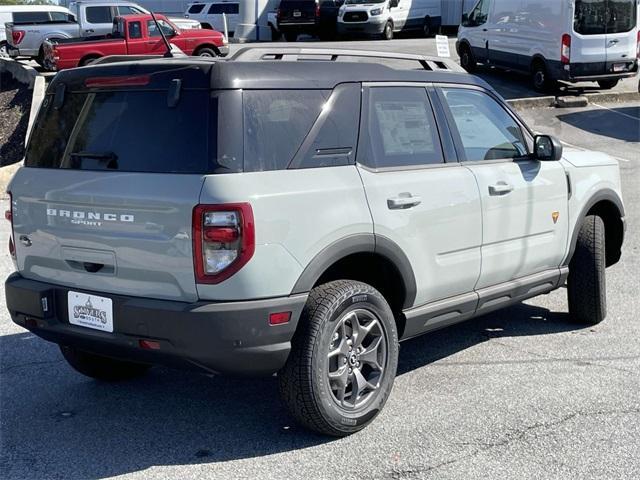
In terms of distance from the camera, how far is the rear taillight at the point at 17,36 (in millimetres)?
28016

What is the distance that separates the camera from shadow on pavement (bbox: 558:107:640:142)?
16328mm

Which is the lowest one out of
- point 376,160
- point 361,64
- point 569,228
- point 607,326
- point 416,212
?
point 607,326

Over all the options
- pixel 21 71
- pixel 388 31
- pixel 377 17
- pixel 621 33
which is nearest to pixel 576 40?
pixel 621 33

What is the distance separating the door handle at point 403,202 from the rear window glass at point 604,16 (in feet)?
48.7

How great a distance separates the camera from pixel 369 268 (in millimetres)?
4801

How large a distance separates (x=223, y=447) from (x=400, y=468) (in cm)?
92

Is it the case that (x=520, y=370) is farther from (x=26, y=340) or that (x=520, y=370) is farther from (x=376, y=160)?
(x=26, y=340)

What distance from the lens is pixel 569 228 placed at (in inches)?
237

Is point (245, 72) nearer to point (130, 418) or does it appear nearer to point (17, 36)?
point (130, 418)

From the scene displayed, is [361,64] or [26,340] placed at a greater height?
[361,64]

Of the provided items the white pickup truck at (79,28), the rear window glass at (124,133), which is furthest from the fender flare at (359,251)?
the white pickup truck at (79,28)

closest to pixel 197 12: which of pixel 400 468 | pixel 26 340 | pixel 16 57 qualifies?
pixel 16 57

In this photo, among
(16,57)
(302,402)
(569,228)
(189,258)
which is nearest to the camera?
(189,258)

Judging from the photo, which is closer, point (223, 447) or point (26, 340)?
point (223, 447)
